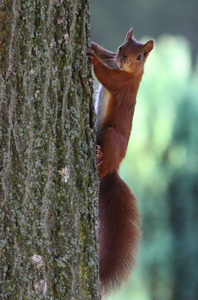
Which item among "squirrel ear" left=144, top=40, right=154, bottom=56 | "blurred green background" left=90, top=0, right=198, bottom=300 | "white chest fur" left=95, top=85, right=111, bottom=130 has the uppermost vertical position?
"squirrel ear" left=144, top=40, right=154, bottom=56

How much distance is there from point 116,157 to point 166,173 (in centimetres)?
175

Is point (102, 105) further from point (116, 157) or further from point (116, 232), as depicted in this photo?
point (116, 232)

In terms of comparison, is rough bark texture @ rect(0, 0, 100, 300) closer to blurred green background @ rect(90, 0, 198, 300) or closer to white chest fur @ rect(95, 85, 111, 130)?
white chest fur @ rect(95, 85, 111, 130)

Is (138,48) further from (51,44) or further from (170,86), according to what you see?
(170,86)

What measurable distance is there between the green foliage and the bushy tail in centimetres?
144

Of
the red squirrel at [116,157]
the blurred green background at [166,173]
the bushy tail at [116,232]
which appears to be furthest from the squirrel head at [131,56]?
the blurred green background at [166,173]

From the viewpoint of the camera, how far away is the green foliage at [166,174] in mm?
3367

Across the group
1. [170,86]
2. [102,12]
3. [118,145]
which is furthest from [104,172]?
[102,12]

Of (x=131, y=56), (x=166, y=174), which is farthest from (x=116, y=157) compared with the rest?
(x=166, y=174)

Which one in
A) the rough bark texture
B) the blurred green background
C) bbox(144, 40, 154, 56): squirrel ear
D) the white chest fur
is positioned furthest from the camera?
the blurred green background

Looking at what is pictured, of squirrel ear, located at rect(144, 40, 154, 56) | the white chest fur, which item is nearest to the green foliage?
squirrel ear, located at rect(144, 40, 154, 56)

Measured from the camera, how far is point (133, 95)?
208 cm

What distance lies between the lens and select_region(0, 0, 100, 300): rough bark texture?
1.08 meters

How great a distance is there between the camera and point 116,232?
5.73ft
